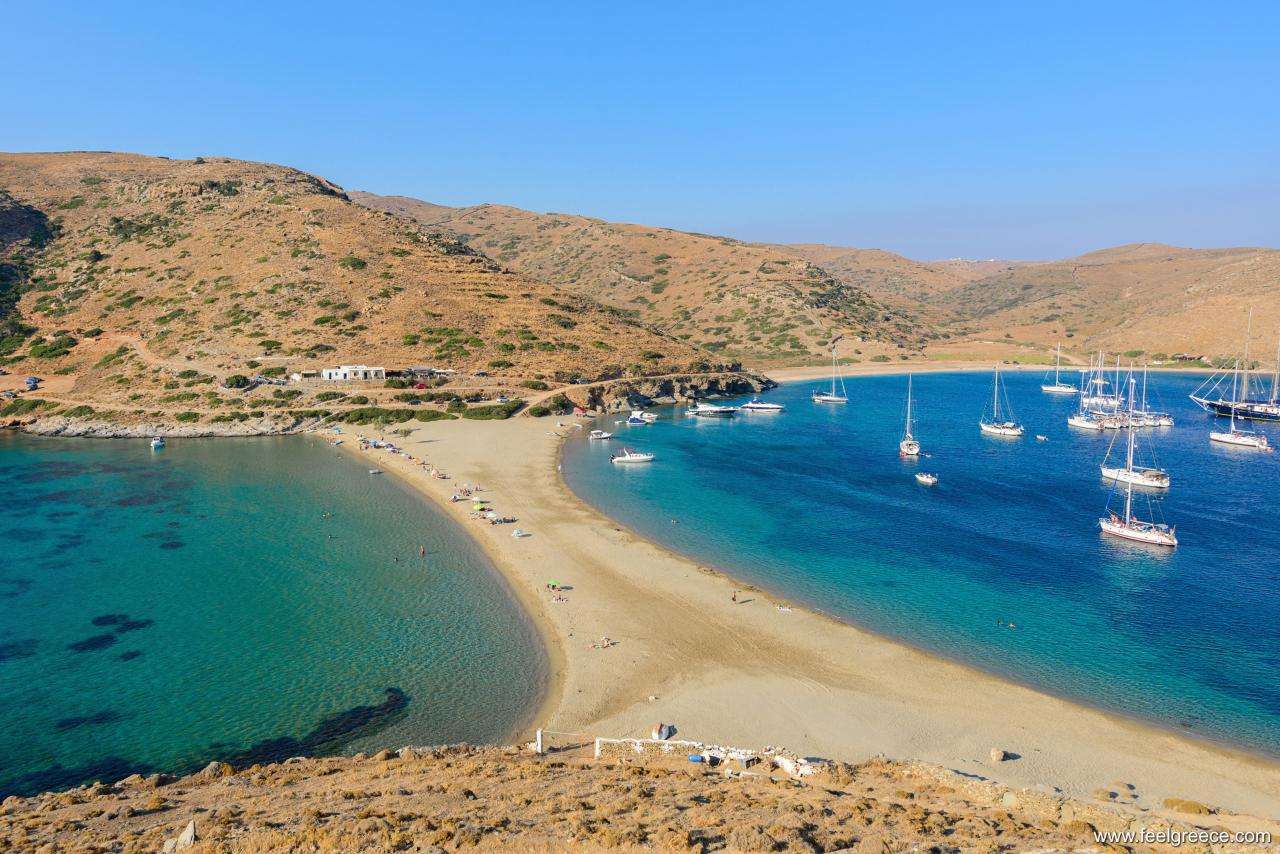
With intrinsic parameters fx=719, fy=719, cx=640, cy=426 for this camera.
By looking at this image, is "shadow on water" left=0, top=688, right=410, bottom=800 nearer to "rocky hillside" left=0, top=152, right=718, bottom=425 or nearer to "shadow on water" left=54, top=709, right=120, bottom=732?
"shadow on water" left=54, top=709, right=120, bottom=732

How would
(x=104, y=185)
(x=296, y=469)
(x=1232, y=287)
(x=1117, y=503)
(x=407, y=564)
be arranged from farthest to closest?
(x=1232, y=287)
(x=104, y=185)
(x=296, y=469)
(x=1117, y=503)
(x=407, y=564)

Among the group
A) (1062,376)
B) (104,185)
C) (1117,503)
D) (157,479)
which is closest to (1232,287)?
(1062,376)

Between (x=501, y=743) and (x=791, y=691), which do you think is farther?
(x=791, y=691)

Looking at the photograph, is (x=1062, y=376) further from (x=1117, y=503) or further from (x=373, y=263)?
(x=373, y=263)

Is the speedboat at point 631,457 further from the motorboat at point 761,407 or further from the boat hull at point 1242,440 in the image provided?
the boat hull at point 1242,440

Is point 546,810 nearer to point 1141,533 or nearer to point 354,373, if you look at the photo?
point 1141,533

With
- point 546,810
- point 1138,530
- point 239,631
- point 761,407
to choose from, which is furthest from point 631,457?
point 546,810
